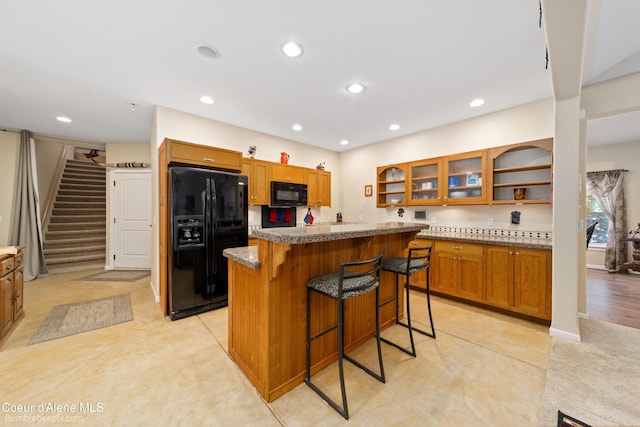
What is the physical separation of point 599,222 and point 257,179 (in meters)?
7.70

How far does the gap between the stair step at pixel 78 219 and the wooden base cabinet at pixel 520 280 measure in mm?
8186

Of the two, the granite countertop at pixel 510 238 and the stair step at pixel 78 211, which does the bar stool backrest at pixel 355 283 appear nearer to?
the granite countertop at pixel 510 238

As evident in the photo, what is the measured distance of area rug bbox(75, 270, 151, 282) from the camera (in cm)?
446

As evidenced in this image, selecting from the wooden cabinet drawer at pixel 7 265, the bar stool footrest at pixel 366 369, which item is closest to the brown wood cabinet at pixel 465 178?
the bar stool footrest at pixel 366 369

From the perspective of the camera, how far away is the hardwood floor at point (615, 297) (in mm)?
2970

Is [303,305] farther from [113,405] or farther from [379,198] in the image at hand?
[379,198]

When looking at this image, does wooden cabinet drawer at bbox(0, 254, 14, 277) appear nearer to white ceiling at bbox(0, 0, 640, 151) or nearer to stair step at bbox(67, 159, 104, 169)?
white ceiling at bbox(0, 0, 640, 151)

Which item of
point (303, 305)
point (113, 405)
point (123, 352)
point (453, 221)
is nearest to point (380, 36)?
point (303, 305)

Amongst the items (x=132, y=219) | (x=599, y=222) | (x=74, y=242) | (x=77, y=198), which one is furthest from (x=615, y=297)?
(x=77, y=198)

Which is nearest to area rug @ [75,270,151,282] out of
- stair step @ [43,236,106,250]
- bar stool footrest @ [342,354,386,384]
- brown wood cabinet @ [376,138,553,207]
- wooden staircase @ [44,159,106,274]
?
wooden staircase @ [44,159,106,274]

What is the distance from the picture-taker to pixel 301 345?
1.86 metres

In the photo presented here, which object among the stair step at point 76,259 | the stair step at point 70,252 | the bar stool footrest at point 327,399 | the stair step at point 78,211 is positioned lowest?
the bar stool footrest at point 327,399

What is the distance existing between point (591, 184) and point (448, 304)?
514 centimetres

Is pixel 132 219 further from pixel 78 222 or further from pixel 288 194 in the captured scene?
pixel 288 194
